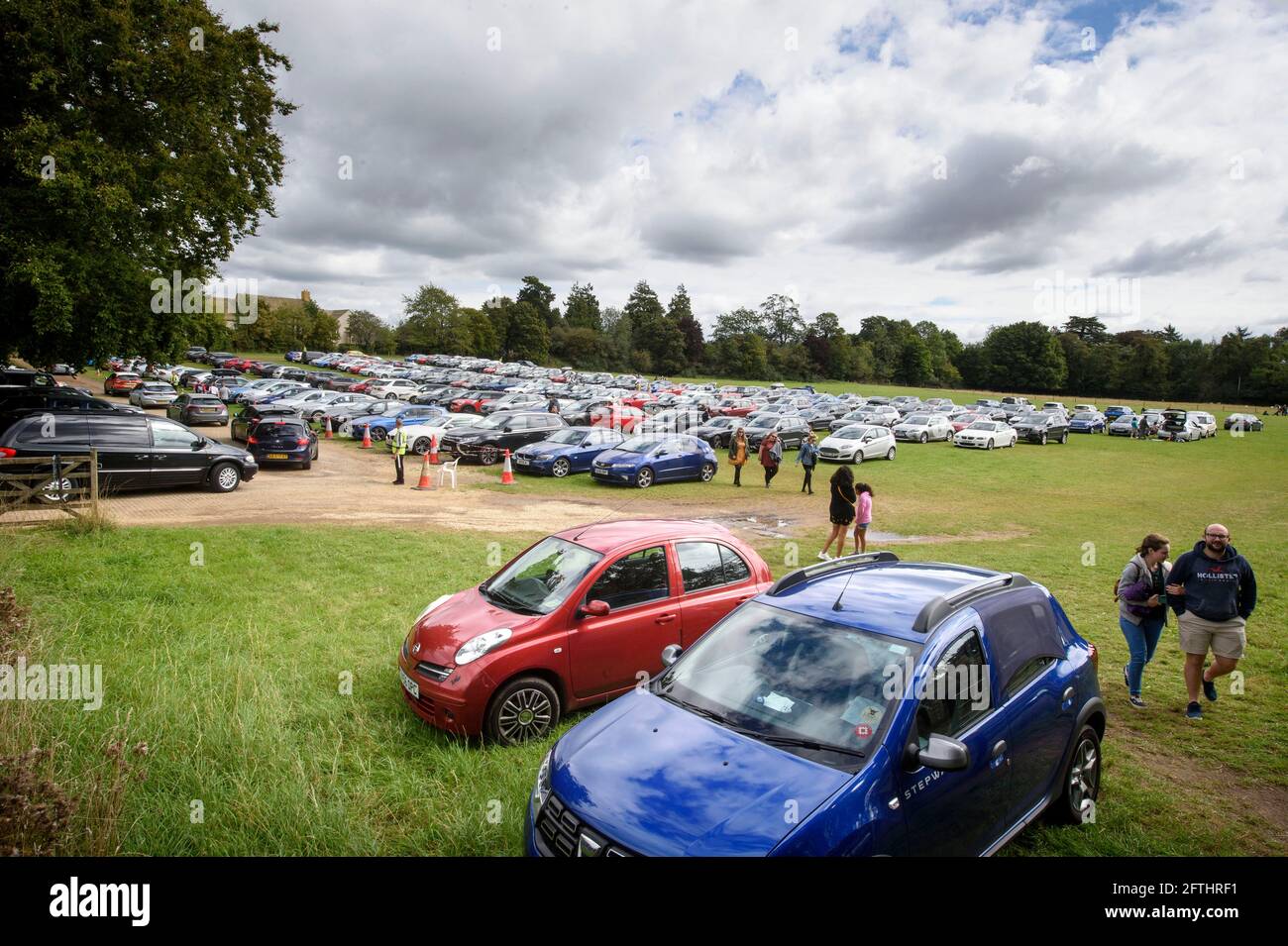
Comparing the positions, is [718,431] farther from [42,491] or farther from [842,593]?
[842,593]

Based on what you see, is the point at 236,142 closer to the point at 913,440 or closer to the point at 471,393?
the point at 471,393

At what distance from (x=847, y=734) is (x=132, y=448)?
1684 centimetres

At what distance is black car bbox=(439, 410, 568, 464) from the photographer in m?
24.3

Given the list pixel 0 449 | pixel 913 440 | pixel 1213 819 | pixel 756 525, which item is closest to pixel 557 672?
pixel 1213 819

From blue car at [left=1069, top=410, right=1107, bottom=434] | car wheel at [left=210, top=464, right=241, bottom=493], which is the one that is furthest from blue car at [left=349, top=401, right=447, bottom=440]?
blue car at [left=1069, top=410, right=1107, bottom=434]

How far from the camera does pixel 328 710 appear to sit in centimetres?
582

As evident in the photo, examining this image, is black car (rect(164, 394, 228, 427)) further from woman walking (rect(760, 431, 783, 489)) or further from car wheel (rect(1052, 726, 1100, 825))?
car wheel (rect(1052, 726, 1100, 825))

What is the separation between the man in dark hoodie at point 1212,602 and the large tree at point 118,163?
22.1m

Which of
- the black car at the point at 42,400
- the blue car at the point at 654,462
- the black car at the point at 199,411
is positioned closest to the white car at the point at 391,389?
the black car at the point at 199,411

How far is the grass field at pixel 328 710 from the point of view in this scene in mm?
4234

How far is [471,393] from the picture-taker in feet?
132

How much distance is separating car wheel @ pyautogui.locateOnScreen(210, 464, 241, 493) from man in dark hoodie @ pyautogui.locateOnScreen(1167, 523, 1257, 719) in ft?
59.4

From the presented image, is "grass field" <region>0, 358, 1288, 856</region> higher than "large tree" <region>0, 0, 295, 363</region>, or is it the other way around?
"large tree" <region>0, 0, 295, 363</region>

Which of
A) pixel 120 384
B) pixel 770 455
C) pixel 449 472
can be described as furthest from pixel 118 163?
pixel 120 384
